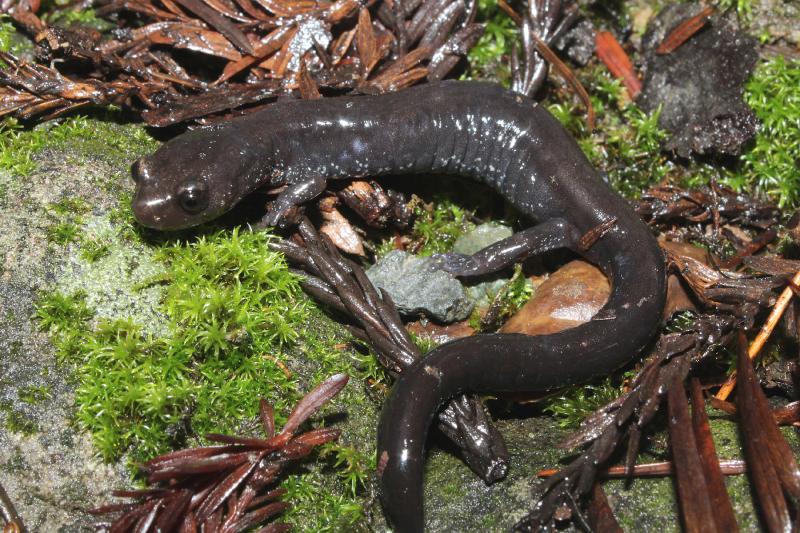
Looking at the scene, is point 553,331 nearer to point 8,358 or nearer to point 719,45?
point 719,45

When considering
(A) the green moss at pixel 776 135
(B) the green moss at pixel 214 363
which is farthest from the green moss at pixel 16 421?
(A) the green moss at pixel 776 135

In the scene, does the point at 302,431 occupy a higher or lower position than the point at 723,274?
lower

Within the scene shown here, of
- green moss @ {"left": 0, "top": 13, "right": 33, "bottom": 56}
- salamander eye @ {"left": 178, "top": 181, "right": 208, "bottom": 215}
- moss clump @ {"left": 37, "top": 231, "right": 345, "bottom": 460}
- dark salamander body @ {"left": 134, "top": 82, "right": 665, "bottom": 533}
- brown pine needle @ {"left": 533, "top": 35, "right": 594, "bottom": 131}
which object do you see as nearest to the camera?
moss clump @ {"left": 37, "top": 231, "right": 345, "bottom": 460}

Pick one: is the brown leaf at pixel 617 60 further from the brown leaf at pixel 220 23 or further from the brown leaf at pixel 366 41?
the brown leaf at pixel 220 23

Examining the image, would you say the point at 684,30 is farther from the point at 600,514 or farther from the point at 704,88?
the point at 600,514

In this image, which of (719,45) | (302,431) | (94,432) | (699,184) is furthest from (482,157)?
(94,432)

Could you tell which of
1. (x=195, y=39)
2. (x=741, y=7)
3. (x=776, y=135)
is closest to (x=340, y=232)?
(x=195, y=39)

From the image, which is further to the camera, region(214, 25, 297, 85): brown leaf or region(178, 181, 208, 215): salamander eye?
region(214, 25, 297, 85): brown leaf

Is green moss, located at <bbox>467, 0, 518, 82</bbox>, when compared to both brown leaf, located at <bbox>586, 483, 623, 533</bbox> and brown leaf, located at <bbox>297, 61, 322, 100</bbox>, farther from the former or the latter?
brown leaf, located at <bbox>586, 483, 623, 533</bbox>

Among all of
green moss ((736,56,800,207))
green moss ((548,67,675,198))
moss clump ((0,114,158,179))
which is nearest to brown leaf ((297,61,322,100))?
moss clump ((0,114,158,179))
